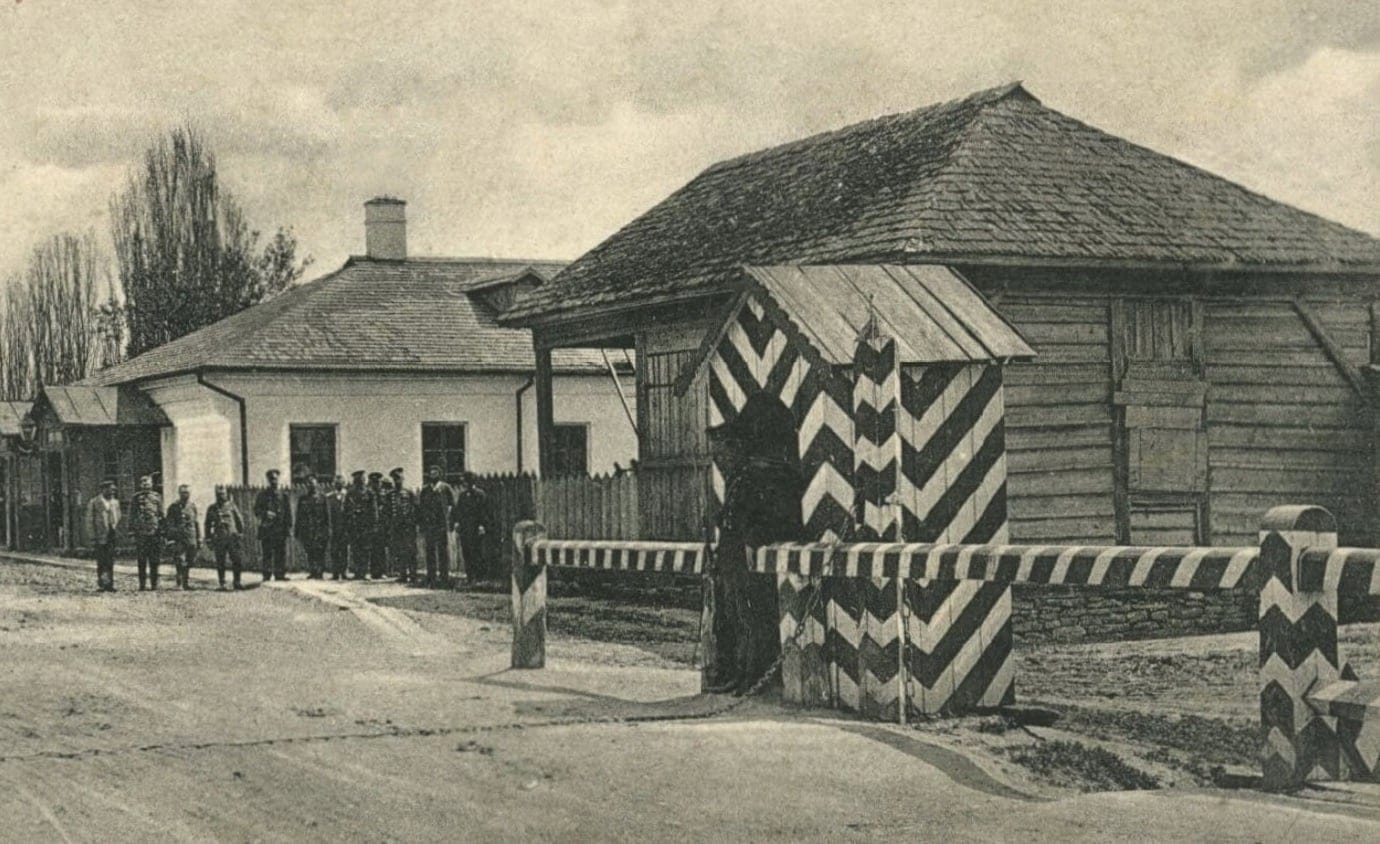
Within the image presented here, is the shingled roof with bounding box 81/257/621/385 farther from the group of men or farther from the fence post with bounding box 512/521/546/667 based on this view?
the fence post with bounding box 512/521/546/667

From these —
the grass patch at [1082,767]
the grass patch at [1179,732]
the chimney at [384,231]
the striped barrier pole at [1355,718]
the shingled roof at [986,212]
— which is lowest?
the grass patch at [1179,732]

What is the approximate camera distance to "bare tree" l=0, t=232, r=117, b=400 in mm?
42375

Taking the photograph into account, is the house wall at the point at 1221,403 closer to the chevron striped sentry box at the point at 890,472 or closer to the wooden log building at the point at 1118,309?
the wooden log building at the point at 1118,309

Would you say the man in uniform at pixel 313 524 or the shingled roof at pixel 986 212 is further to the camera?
the man in uniform at pixel 313 524

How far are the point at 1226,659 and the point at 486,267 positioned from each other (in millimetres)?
25459

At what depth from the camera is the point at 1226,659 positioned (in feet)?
43.5

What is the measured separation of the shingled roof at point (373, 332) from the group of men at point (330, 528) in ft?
18.9

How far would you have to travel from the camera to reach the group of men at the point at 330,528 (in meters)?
22.3

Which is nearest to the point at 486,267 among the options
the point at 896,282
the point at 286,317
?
the point at 286,317

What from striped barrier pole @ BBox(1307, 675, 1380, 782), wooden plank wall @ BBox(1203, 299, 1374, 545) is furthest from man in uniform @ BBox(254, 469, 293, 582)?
striped barrier pole @ BBox(1307, 675, 1380, 782)

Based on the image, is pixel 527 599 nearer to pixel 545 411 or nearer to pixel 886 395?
pixel 886 395

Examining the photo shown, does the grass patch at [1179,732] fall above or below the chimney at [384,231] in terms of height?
below

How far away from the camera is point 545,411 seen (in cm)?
2317

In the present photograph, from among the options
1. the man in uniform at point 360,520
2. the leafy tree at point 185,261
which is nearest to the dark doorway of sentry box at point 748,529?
the man in uniform at point 360,520
